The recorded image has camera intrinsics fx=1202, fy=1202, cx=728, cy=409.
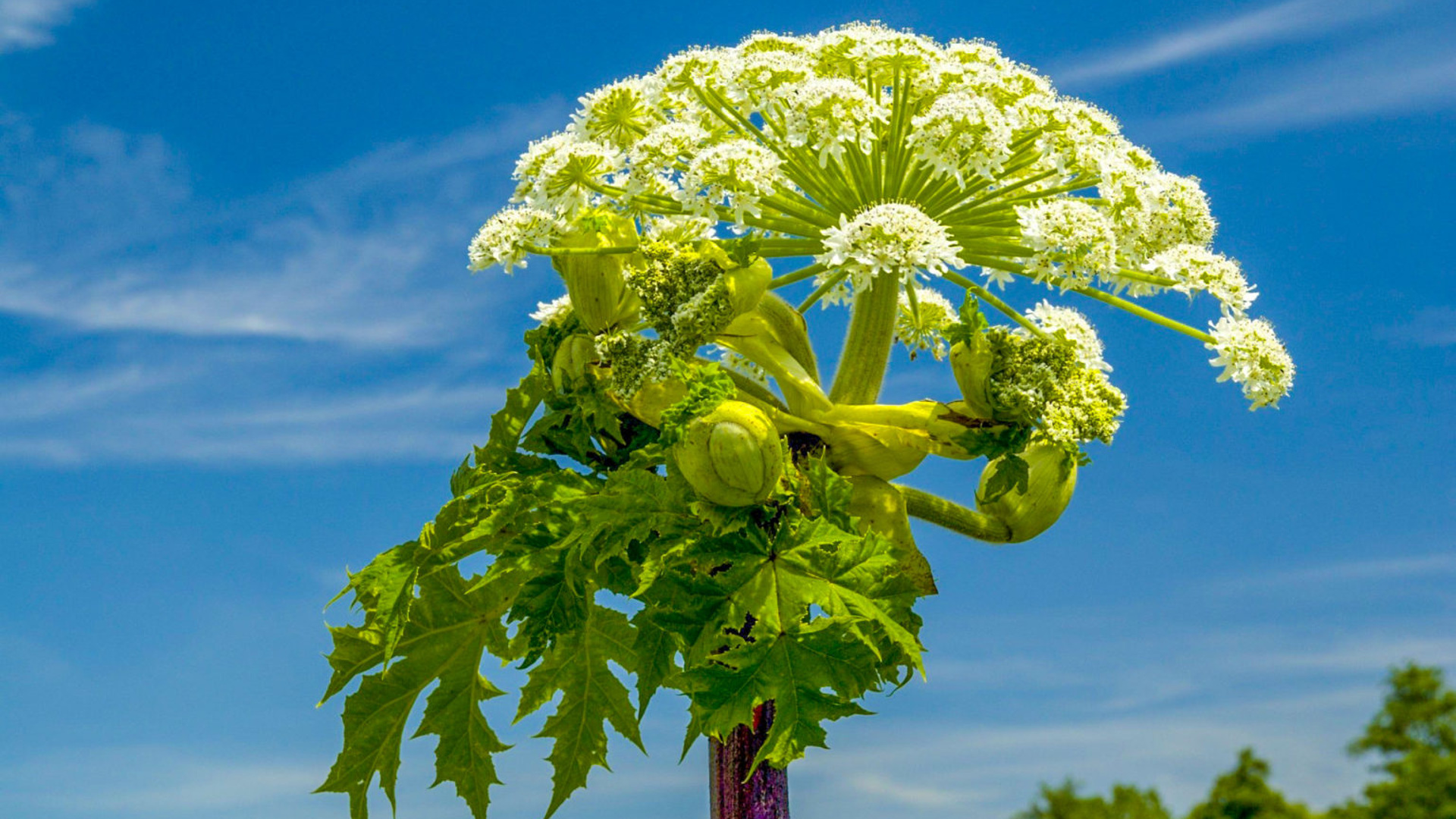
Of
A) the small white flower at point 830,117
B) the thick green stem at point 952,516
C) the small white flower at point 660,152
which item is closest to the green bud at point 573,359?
the small white flower at point 660,152

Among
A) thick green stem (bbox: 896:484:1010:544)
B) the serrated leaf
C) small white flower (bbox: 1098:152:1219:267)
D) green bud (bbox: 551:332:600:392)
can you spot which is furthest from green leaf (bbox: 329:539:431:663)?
small white flower (bbox: 1098:152:1219:267)

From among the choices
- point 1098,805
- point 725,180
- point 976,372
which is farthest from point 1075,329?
point 1098,805

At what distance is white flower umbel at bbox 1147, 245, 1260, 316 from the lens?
3.97 metres

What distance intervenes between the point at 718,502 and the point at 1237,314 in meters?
1.93

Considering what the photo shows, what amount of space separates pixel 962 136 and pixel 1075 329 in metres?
0.77

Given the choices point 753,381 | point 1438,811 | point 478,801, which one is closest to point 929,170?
point 753,381

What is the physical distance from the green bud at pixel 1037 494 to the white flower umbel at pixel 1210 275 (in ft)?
2.35

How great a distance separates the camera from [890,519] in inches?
163

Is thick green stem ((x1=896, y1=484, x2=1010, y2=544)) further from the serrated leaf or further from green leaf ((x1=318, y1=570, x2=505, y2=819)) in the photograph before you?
green leaf ((x1=318, y1=570, x2=505, y2=819))

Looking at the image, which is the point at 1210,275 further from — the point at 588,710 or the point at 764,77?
the point at 588,710

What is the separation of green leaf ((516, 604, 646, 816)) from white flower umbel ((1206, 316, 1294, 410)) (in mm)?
2303

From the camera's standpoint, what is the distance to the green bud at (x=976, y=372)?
13.0 feet

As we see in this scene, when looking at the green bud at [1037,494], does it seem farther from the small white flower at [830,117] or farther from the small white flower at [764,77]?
the small white flower at [764,77]

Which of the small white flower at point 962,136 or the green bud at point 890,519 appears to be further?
the green bud at point 890,519
